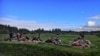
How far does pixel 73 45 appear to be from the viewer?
3297cm

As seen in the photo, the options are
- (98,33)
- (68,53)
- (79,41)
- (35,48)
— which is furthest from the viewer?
(98,33)

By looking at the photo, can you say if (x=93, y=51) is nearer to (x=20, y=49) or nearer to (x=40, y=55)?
(x=40, y=55)

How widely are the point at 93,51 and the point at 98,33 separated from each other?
29.0 m

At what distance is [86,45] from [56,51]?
439 cm

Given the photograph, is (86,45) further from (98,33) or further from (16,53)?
(98,33)

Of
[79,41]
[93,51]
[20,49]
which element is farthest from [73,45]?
[20,49]

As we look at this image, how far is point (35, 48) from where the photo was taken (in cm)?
3145

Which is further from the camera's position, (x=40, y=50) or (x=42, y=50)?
(x=40, y=50)

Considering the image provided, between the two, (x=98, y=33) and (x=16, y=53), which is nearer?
(x=16, y=53)

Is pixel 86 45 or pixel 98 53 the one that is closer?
pixel 98 53

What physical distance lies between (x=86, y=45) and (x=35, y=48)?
5354 millimetres

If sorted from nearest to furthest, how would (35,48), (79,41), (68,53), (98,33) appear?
1. (68,53)
2. (35,48)
3. (79,41)
4. (98,33)

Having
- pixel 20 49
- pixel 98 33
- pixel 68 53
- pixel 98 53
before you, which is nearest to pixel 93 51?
pixel 98 53

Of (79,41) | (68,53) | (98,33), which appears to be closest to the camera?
(68,53)
